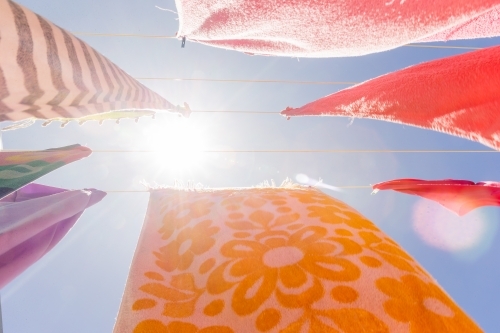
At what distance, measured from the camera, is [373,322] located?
1.82 ft

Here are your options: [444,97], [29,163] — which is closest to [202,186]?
[29,163]

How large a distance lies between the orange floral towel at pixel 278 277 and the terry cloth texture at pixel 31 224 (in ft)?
0.62

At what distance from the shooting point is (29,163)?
789 mm

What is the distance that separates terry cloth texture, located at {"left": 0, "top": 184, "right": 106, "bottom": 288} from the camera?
67 centimetres

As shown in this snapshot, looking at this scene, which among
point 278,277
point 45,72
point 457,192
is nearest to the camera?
point 45,72

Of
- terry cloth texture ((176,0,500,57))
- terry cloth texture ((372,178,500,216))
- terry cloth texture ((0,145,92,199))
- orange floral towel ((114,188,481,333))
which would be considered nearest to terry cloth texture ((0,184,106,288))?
terry cloth texture ((0,145,92,199))

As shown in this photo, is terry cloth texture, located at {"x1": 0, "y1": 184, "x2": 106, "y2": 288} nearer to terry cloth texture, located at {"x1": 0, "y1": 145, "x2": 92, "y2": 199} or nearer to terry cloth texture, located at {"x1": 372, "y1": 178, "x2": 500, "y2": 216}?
terry cloth texture, located at {"x1": 0, "y1": 145, "x2": 92, "y2": 199}

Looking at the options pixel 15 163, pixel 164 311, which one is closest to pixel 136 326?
pixel 164 311

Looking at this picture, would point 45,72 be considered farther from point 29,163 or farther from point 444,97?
point 444,97

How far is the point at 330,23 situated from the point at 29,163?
0.73 metres

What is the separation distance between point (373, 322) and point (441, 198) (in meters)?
0.49

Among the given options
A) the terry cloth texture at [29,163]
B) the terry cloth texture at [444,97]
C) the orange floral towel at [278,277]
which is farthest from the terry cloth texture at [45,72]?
the terry cloth texture at [444,97]

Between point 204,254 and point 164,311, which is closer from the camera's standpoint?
point 164,311

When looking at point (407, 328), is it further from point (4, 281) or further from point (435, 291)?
point (4, 281)
